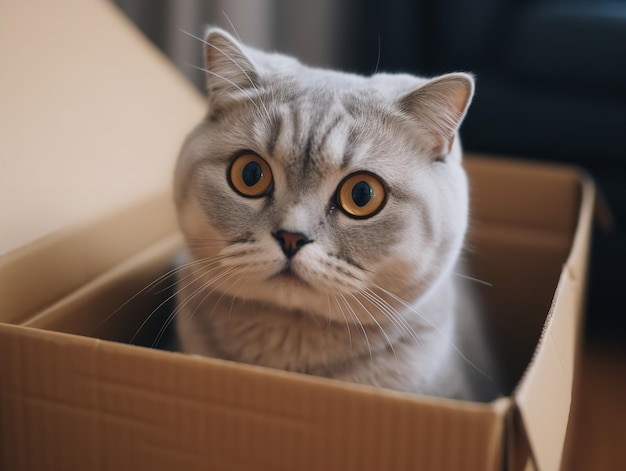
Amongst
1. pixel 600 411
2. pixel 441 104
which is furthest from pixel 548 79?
pixel 441 104

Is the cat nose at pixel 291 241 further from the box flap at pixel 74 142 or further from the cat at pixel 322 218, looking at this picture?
the box flap at pixel 74 142

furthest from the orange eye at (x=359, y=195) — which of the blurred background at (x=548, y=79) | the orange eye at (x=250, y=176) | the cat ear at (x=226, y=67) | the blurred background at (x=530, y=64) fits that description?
the blurred background at (x=530, y=64)

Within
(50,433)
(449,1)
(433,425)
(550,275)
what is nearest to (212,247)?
(50,433)

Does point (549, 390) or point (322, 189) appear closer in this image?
point (549, 390)

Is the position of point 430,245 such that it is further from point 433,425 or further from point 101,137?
point 101,137

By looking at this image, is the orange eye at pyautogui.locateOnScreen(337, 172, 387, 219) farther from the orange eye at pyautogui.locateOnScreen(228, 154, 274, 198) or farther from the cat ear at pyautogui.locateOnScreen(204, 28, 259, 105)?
the cat ear at pyautogui.locateOnScreen(204, 28, 259, 105)

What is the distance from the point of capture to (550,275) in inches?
59.6

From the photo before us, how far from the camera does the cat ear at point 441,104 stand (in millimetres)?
972

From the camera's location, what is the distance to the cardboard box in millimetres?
718

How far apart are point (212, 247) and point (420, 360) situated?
38 centimetres

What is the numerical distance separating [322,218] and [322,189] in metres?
0.04

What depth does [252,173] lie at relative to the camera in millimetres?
1001

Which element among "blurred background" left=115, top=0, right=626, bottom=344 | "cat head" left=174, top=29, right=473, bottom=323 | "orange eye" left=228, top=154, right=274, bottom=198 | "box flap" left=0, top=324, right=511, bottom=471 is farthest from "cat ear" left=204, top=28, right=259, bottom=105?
"blurred background" left=115, top=0, right=626, bottom=344

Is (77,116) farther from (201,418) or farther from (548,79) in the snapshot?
(548,79)
